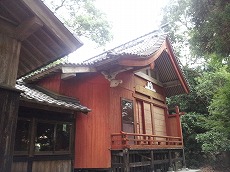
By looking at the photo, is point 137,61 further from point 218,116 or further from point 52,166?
point 218,116

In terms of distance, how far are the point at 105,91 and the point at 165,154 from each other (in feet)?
16.5

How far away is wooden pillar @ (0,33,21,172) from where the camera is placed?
13.1ft

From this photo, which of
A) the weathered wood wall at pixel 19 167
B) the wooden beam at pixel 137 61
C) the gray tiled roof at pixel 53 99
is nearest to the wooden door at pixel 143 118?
the wooden beam at pixel 137 61

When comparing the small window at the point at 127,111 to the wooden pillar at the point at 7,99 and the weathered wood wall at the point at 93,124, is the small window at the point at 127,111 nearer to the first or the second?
the weathered wood wall at the point at 93,124

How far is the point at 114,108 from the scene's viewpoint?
9.57m

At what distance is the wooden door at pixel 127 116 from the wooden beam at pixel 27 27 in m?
6.05

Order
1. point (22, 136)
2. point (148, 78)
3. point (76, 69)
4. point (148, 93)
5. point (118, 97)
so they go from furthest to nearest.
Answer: point (148, 78)
point (148, 93)
point (118, 97)
point (76, 69)
point (22, 136)

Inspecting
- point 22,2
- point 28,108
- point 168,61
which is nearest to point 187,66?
point 168,61

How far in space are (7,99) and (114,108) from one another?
5756 mm

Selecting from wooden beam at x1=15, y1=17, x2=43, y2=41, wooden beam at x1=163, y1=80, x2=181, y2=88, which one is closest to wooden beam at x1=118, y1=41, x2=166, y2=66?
wooden beam at x1=163, y1=80, x2=181, y2=88

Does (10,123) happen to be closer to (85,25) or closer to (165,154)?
(165,154)

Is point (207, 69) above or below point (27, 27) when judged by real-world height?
above

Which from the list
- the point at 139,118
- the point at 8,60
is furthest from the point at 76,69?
the point at 8,60

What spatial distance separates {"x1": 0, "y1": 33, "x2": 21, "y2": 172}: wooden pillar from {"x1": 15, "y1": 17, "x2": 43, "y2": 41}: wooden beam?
0.16 metres
